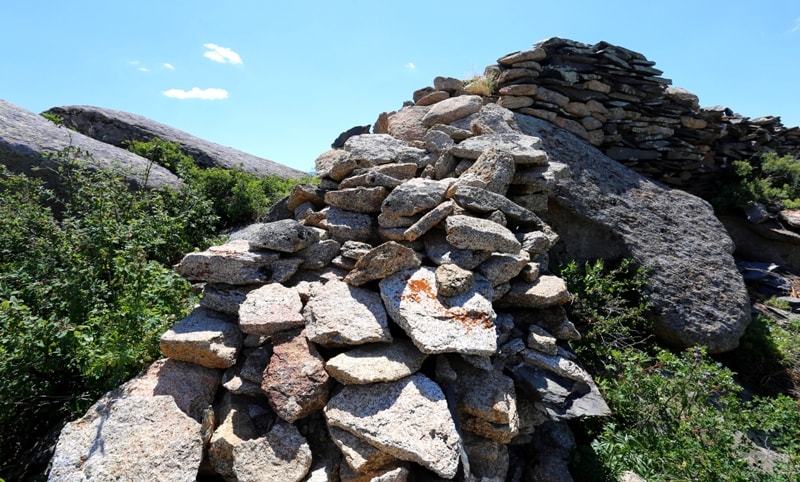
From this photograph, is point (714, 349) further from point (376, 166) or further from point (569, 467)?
point (376, 166)

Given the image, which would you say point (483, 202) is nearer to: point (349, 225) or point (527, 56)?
point (349, 225)

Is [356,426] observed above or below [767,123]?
below

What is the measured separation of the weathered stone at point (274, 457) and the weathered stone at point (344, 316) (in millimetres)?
582

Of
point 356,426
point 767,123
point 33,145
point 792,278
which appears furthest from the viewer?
point 767,123

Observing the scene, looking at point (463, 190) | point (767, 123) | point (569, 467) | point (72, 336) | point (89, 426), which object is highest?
point (767, 123)

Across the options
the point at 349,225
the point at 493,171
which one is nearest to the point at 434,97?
the point at 493,171

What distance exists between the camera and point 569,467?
3158mm

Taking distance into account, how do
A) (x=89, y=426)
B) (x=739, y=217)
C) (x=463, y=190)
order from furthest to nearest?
(x=739, y=217) < (x=463, y=190) < (x=89, y=426)

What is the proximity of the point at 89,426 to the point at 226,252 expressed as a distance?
1361mm

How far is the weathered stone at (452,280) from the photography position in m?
2.81

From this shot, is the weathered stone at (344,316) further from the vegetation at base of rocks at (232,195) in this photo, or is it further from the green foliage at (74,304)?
the vegetation at base of rocks at (232,195)

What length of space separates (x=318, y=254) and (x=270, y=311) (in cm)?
75

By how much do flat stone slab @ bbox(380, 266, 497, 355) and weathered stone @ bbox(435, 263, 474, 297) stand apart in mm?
41

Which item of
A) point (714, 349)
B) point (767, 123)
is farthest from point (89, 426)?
point (767, 123)
